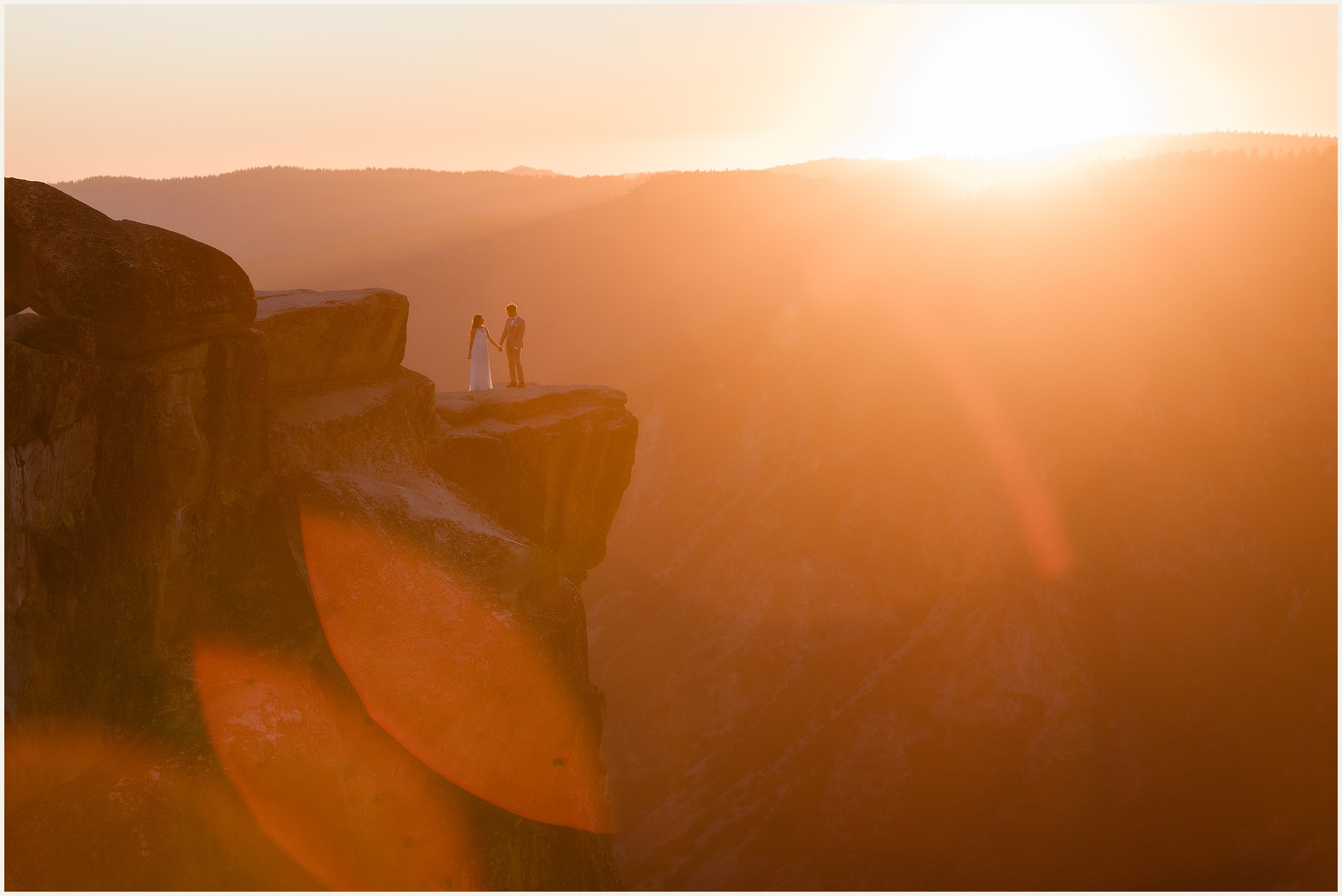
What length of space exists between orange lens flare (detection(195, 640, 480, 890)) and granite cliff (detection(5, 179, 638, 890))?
0.03m

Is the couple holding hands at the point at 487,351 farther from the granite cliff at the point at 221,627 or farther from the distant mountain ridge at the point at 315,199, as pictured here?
the distant mountain ridge at the point at 315,199

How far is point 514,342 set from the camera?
63.0 ft

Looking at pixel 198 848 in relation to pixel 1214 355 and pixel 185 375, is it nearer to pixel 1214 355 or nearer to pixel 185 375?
pixel 185 375

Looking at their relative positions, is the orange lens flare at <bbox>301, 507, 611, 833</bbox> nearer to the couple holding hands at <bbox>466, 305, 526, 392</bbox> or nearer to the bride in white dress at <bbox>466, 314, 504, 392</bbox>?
the couple holding hands at <bbox>466, 305, 526, 392</bbox>

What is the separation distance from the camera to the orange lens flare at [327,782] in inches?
426

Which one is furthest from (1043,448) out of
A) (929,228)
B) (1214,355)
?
(929,228)

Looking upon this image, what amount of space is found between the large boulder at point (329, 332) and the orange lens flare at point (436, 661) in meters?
2.85

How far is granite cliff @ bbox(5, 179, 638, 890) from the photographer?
10641 mm

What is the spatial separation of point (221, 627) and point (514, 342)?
9.07 meters

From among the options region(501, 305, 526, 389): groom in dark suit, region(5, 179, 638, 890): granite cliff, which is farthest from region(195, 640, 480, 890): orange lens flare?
region(501, 305, 526, 389): groom in dark suit

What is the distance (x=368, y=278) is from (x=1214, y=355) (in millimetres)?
62465

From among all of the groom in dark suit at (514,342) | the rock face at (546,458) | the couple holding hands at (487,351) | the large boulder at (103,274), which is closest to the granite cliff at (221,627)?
the large boulder at (103,274)

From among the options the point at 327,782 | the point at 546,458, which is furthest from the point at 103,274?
the point at 546,458

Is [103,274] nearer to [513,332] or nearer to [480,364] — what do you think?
[513,332]
